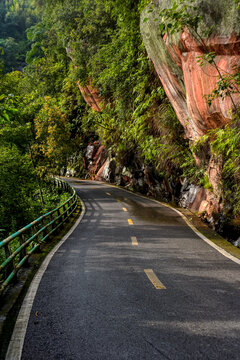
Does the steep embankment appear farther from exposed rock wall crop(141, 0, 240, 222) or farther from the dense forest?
the dense forest

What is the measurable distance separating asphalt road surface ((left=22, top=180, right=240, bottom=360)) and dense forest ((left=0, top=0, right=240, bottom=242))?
3277mm

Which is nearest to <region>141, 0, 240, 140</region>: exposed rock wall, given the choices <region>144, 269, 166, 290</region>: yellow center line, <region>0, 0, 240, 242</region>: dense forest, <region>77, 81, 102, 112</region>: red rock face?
<region>0, 0, 240, 242</region>: dense forest

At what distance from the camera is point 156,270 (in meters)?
6.79

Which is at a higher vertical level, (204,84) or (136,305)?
(204,84)

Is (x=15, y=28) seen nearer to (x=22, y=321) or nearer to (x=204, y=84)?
(x=204, y=84)

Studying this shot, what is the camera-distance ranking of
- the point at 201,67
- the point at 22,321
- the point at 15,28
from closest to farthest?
1. the point at 22,321
2. the point at 201,67
3. the point at 15,28

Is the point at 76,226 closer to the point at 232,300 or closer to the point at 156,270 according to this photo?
the point at 156,270

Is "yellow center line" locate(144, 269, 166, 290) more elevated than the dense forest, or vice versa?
the dense forest

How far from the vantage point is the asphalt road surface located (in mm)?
3471

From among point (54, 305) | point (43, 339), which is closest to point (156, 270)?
point (54, 305)

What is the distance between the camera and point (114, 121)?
2766cm

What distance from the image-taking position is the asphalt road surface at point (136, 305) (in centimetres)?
347

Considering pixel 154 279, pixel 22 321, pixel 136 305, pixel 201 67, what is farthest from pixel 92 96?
pixel 22 321

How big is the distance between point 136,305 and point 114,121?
79.6 ft
